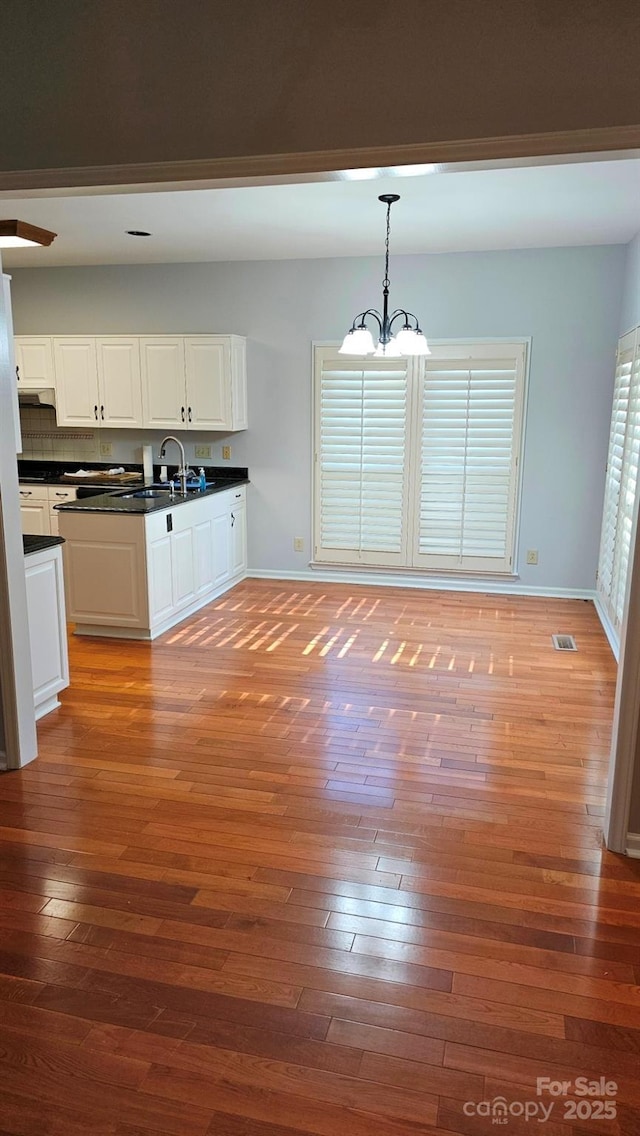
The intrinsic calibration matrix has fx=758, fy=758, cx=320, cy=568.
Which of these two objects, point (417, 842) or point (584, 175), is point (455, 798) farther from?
point (584, 175)

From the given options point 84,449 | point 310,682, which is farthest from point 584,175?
point 84,449

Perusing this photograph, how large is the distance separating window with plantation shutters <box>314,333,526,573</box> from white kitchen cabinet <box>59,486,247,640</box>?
5.07ft

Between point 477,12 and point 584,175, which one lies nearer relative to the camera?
point 477,12

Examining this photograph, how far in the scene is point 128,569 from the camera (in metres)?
5.02

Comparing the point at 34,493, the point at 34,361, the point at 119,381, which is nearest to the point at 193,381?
the point at 119,381

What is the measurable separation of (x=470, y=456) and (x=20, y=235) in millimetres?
4206

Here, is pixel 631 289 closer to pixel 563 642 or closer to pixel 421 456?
pixel 421 456

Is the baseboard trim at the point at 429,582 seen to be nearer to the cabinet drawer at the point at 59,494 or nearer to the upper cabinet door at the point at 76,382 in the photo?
the cabinet drawer at the point at 59,494

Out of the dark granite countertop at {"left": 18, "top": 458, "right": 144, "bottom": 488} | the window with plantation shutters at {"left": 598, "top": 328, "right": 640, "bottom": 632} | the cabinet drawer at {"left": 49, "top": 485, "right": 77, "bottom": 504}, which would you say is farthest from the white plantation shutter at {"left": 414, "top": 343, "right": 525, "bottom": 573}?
the cabinet drawer at {"left": 49, "top": 485, "right": 77, "bottom": 504}

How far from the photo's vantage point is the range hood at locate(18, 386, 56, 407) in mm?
6688

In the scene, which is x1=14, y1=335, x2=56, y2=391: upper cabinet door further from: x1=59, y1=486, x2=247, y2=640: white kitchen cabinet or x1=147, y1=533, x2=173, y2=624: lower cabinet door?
x1=147, y1=533, x2=173, y2=624: lower cabinet door

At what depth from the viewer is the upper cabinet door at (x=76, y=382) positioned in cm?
652

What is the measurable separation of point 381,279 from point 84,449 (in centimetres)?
313

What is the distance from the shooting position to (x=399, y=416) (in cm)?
633
